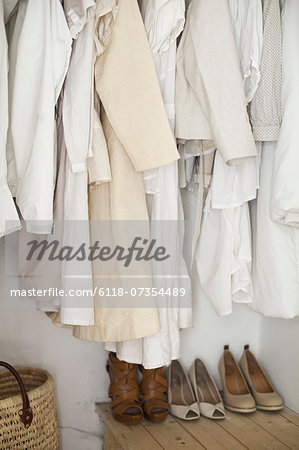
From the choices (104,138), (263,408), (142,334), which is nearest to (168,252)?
(142,334)

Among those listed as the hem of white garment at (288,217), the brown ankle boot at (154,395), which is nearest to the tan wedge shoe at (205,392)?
the brown ankle boot at (154,395)

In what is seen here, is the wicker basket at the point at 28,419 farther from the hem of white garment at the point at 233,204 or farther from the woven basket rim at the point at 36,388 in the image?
the hem of white garment at the point at 233,204

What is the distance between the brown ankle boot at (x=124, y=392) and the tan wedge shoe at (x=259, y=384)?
0.45m

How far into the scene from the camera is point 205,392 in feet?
6.24

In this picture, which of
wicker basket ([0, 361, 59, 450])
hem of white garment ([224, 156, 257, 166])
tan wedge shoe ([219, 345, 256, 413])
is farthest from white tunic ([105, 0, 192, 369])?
tan wedge shoe ([219, 345, 256, 413])

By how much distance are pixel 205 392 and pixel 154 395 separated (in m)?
0.23

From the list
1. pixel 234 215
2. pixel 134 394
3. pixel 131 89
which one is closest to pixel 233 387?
pixel 134 394

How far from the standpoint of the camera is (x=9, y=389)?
1.72 metres

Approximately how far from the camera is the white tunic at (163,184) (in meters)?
1.37

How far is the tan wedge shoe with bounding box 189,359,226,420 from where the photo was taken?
1.81 meters

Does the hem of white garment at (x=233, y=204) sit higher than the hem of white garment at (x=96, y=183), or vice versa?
the hem of white garment at (x=96, y=183)

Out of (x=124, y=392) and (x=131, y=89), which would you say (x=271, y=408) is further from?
(x=131, y=89)

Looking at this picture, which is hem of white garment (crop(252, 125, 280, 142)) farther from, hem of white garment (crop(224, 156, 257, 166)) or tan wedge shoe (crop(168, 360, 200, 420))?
tan wedge shoe (crop(168, 360, 200, 420))

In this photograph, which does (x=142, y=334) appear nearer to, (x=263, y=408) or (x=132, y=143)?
(x=132, y=143)
